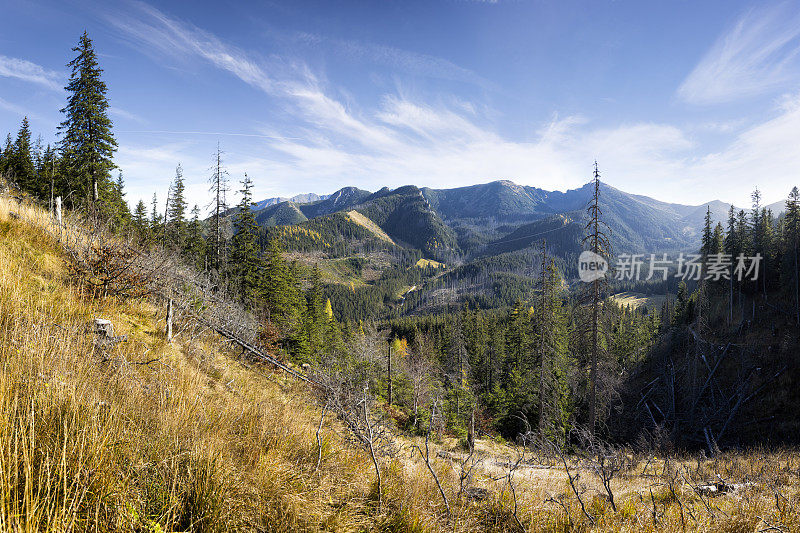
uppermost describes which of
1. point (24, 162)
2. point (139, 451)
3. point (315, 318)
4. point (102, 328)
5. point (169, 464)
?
point (24, 162)

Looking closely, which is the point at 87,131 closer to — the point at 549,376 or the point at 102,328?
the point at 102,328

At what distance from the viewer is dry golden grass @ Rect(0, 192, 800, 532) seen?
2193 millimetres

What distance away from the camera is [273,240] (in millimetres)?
29594

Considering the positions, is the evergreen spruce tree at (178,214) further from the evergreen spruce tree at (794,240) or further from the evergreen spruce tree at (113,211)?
the evergreen spruce tree at (794,240)

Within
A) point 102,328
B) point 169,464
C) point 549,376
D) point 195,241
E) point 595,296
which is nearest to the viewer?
point 169,464

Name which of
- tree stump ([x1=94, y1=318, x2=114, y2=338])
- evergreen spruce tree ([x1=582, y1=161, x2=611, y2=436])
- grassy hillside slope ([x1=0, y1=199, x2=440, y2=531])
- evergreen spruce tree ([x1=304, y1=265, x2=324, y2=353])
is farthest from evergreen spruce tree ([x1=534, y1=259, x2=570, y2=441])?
tree stump ([x1=94, y1=318, x2=114, y2=338])

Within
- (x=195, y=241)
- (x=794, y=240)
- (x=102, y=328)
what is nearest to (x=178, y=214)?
(x=195, y=241)

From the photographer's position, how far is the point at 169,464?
289 cm

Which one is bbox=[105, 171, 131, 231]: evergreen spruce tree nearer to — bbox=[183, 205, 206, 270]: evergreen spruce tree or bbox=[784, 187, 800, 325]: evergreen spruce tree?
bbox=[183, 205, 206, 270]: evergreen spruce tree

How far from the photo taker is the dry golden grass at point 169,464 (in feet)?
7.20

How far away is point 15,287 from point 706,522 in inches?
388

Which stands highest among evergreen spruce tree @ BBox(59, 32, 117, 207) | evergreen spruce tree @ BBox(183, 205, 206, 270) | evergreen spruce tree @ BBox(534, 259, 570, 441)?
evergreen spruce tree @ BBox(59, 32, 117, 207)

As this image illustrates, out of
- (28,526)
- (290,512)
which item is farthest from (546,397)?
(28,526)

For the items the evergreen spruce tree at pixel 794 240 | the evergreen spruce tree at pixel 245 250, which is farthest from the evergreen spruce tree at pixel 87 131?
the evergreen spruce tree at pixel 794 240
